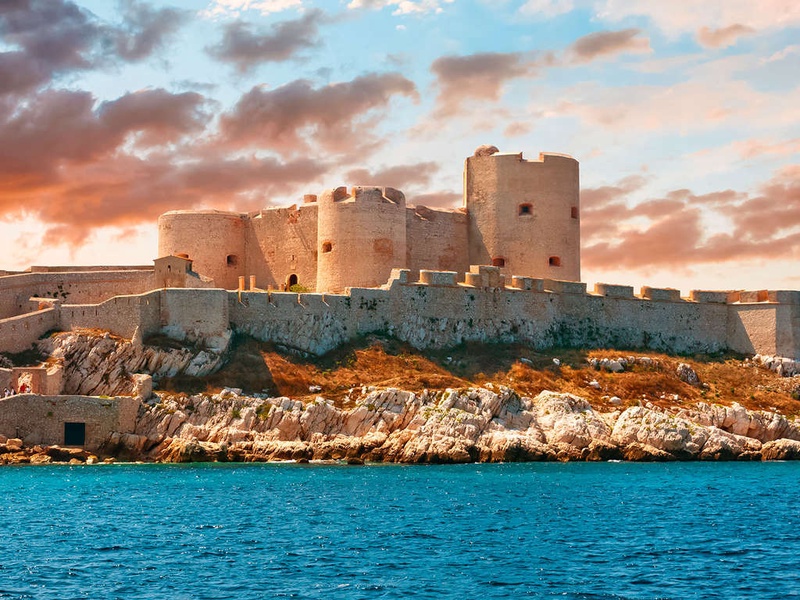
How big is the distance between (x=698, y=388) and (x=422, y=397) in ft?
44.2

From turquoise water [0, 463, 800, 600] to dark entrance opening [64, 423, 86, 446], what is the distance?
1.84 meters

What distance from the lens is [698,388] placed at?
50.9 m

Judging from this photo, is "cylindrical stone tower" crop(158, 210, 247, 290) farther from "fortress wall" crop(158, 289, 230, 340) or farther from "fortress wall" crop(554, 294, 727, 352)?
"fortress wall" crop(554, 294, 727, 352)

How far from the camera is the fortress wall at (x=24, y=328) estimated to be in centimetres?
4444

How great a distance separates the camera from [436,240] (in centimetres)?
5697

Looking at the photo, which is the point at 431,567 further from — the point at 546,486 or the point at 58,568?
the point at 546,486

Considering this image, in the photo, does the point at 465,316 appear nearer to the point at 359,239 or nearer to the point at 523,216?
the point at 359,239

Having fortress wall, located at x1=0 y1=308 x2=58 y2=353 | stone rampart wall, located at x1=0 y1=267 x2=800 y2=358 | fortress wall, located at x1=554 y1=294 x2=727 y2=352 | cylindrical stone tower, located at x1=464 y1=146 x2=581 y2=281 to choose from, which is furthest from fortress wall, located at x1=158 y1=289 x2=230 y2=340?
cylindrical stone tower, located at x1=464 y1=146 x2=581 y2=281

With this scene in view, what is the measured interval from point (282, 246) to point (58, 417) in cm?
1664

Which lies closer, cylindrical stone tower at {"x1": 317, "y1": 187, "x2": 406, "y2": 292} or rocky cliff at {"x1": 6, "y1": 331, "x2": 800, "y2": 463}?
rocky cliff at {"x1": 6, "y1": 331, "x2": 800, "y2": 463}

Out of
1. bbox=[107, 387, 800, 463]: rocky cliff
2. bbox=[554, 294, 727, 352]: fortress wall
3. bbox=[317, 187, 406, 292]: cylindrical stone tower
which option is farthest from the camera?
bbox=[554, 294, 727, 352]: fortress wall

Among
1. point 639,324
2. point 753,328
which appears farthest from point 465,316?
point 753,328

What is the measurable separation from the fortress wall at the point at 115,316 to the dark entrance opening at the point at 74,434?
4.52 m

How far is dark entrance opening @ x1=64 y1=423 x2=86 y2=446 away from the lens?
42.2 meters
